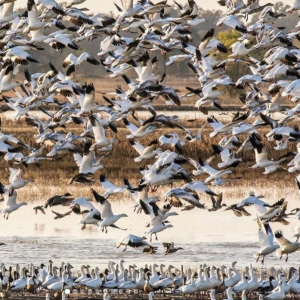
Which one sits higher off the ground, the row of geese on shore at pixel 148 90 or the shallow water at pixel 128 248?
the row of geese on shore at pixel 148 90

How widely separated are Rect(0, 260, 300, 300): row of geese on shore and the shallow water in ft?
5.59

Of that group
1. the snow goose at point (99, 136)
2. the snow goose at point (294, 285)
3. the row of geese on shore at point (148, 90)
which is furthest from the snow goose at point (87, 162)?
the snow goose at point (294, 285)

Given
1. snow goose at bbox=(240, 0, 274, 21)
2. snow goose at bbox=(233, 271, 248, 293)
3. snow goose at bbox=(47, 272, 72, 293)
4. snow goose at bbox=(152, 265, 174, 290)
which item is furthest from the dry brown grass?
snow goose at bbox=(233, 271, 248, 293)

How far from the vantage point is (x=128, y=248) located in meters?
19.7

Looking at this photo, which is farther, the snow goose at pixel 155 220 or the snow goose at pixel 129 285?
the snow goose at pixel 155 220

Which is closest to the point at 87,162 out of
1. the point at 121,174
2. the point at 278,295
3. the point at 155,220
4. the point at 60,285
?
the point at 155,220

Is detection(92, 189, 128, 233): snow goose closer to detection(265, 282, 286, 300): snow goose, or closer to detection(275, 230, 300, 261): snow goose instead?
detection(275, 230, 300, 261): snow goose

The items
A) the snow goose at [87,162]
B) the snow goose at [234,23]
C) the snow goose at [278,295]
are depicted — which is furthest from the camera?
the snow goose at [87,162]

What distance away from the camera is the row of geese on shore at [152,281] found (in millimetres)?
15727

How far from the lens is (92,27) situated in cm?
2047

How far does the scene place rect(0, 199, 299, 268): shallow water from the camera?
1872cm

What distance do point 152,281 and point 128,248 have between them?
3.76 meters

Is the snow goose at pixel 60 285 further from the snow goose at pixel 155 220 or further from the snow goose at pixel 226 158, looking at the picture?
the snow goose at pixel 226 158

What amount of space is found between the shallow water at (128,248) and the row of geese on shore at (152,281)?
1.70 m
